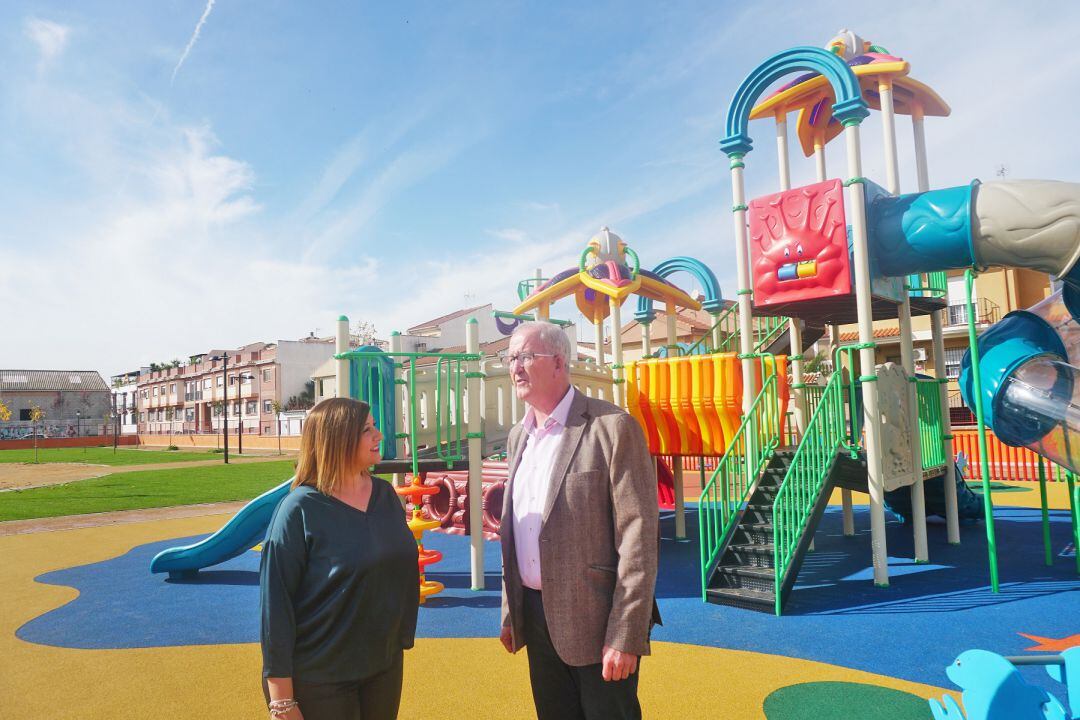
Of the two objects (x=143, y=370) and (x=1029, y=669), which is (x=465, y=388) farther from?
(x=143, y=370)

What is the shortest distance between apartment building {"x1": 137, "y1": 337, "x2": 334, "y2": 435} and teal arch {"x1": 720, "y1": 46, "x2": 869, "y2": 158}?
45499 millimetres

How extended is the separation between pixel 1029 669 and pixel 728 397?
4.80 m

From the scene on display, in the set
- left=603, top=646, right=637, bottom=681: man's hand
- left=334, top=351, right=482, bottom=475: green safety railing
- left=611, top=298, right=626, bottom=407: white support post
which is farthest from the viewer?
left=611, top=298, right=626, bottom=407: white support post

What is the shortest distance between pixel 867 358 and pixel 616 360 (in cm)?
380

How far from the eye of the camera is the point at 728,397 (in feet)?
30.3

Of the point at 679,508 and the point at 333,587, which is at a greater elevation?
the point at 333,587

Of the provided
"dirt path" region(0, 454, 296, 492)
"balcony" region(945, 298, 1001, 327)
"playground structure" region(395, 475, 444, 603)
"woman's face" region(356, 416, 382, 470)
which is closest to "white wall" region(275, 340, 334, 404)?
"dirt path" region(0, 454, 296, 492)

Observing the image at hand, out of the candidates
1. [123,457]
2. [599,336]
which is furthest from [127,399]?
[599,336]

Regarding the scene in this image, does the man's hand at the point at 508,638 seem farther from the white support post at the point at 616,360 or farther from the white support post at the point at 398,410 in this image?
the white support post at the point at 616,360

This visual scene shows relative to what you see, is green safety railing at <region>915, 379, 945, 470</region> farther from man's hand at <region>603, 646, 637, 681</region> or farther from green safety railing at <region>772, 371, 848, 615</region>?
man's hand at <region>603, 646, 637, 681</region>

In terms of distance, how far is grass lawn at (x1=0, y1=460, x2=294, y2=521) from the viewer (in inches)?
651

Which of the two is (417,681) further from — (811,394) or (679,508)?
(811,394)

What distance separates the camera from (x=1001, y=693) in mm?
2766

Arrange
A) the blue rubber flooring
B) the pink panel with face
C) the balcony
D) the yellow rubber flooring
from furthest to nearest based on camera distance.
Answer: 1. the balcony
2. the pink panel with face
3. the blue rubber flooring
4. the yellow rubber flooring
